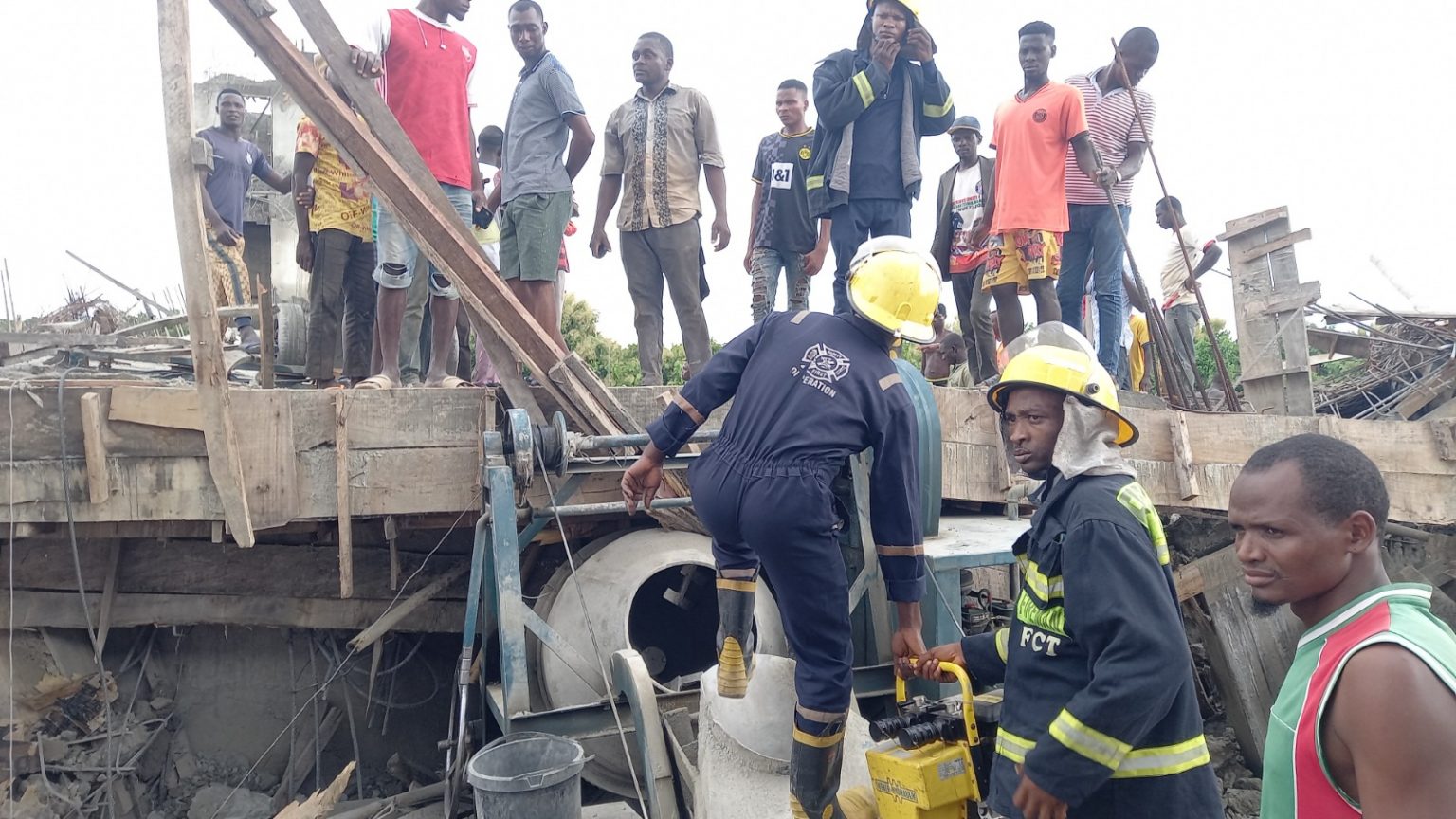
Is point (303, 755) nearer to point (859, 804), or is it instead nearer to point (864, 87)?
point (859, 804)

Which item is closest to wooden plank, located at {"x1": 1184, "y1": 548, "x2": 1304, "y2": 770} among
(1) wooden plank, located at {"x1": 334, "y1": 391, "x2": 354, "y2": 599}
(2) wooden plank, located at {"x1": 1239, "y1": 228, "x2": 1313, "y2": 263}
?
(2) wooden plank, located at {"x1": 1239, "y1": 228, "x2": 1313, "y2": 263}

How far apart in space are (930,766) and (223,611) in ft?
15.4

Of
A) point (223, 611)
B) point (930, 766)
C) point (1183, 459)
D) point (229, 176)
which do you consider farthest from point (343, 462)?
point (1183, 459)

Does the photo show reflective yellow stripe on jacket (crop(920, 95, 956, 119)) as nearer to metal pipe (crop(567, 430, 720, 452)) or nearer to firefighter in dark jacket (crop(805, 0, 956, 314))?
firefighter in dark jacket (crop(805, 0, 956, 314))

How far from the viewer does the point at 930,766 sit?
2.35 meters

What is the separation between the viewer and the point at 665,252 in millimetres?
5809

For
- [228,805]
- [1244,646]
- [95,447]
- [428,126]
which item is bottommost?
[228,805]

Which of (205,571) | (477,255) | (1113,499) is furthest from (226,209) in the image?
(1113,499)

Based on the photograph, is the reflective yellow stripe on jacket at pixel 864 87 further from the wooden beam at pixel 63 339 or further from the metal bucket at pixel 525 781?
the wooden beam at pixel 63 339

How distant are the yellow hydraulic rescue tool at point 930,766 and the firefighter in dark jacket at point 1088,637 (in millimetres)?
157

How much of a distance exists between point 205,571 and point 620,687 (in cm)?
302

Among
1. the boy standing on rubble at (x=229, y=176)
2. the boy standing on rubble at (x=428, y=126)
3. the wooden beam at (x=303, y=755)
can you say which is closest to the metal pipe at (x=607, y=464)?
the boy standing on rubble at (x=428, y=126)

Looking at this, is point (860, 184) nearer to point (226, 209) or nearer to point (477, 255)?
point (477, 255)

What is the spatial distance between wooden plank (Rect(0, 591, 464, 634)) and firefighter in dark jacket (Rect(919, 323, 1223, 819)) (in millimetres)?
4366
